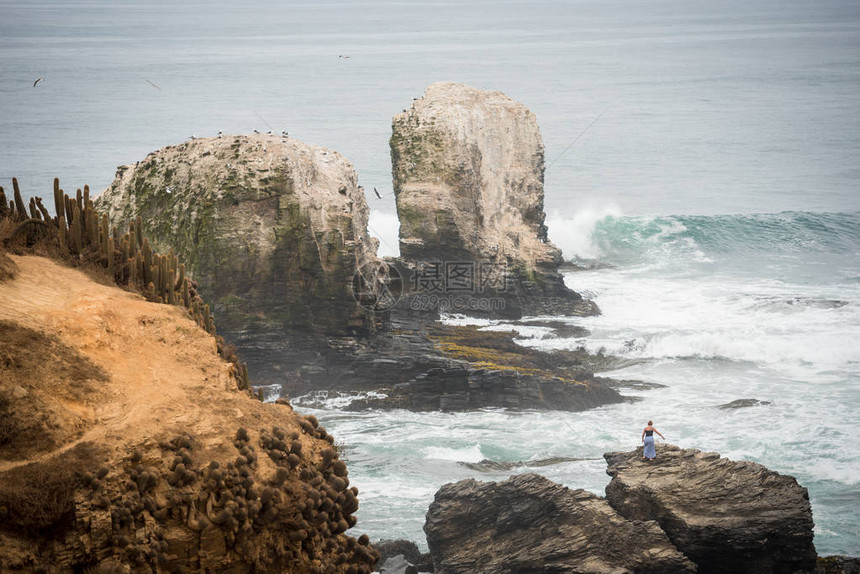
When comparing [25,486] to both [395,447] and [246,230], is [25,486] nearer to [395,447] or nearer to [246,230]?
[395,447]

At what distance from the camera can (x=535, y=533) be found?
613 inches

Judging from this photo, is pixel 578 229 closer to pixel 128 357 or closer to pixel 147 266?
pixel 147 266

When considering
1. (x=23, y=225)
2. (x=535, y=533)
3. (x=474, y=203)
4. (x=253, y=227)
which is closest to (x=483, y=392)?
(x=253, y=227)

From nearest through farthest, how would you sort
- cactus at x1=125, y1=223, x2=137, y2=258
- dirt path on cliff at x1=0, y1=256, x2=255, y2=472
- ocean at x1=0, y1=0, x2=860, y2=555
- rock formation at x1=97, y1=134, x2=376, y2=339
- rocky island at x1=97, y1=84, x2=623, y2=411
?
dirt path on cliff at x1=0, y1=256, x2=255, y2=472 < cactus at x1=125, y1=223, x2=137, y2=258 < ocean at x1=0, y1=0, x2=860, y2=555 < rocky island at x1=97, y1=84, x2=623, y2=411 < rock formation at x1=97, y1=134, x2=376, y2=339

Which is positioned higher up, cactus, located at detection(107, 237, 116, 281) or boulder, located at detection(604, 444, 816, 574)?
cactus, located at detection(107, 237, 116, 281)

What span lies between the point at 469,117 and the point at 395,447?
16.2 m

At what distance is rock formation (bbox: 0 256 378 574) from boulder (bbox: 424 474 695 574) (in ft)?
20.9

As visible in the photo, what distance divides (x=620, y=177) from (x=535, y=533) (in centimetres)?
6190

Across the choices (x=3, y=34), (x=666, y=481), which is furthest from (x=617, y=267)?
(x=3, y=34)

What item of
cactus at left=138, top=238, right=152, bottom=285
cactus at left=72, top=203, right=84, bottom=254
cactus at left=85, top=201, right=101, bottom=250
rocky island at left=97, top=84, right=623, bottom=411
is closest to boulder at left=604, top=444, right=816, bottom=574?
cactus at left=138, top=238, right=152, bottom=285

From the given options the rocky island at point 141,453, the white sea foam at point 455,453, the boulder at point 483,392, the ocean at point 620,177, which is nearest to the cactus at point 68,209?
the rocky island at point 141,453

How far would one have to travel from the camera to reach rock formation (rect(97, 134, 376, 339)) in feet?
86.2

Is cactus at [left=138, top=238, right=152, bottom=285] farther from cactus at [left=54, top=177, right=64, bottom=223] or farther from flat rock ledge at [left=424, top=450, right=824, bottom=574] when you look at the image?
flat rock ledge at [left=424, top=450, right=824, bottom=574]

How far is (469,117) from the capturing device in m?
35.8
